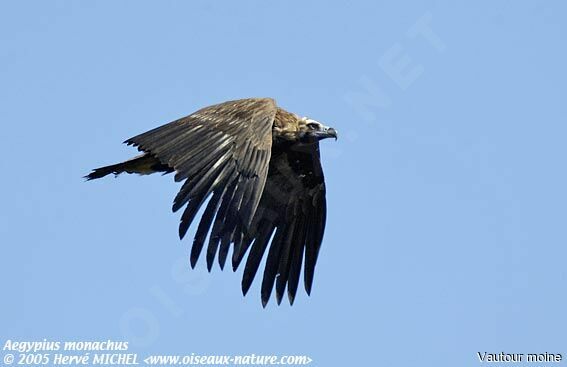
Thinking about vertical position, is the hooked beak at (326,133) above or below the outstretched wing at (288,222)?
above

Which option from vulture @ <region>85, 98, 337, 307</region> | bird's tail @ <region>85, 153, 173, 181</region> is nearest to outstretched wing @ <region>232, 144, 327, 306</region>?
vulture @ <region>85, 98, 337, 307</region>

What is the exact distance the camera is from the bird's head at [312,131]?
48.0 ft

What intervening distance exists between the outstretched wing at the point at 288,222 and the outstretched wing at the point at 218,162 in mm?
1637

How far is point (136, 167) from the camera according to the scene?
14594 millimetres

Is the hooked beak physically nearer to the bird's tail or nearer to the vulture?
the vulture

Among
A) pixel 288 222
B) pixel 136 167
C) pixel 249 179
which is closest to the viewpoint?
pixel 249 179

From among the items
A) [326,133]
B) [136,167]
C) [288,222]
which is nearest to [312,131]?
[326,133]

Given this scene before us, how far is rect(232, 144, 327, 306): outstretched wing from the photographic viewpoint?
48.4 ft

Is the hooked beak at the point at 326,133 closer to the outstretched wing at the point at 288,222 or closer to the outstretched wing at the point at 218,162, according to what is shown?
the outstretched wing at the point at 288,222

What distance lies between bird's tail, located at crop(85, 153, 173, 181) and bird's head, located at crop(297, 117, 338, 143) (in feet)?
5.40

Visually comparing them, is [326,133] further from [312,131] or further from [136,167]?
[136,167]

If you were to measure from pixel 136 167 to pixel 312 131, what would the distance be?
2.17m

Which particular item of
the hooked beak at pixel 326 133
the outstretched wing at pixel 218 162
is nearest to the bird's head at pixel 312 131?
the hooked beak at pixel 326 133

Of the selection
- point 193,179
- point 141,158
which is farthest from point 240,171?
point 141,158
